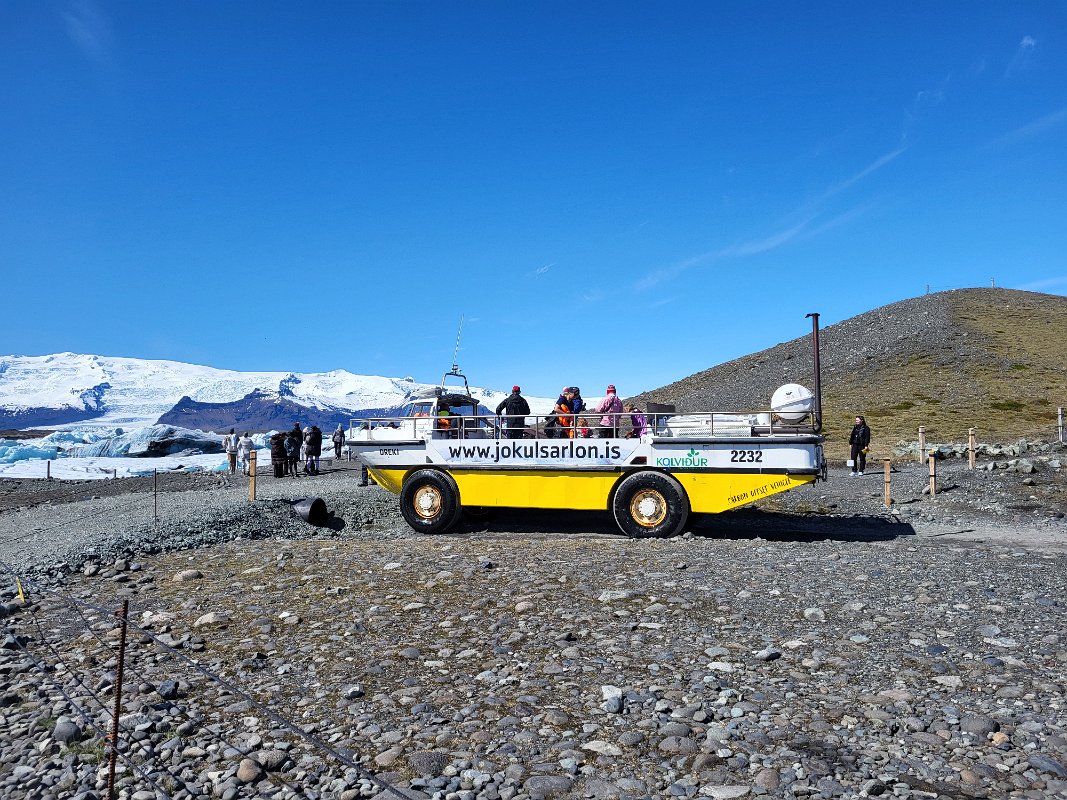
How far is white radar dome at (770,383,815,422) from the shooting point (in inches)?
440

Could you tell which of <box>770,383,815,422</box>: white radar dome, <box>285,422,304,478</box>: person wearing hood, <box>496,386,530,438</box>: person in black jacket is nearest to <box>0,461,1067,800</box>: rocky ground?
<box>770,383,815,422</box>: white radar dome

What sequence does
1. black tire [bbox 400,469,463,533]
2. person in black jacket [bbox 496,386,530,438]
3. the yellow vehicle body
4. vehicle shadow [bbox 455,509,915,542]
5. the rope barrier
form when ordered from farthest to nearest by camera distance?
black tire [bbox 400,469,463,533] < person in black jacket [bbox 496,386,530,438] < vehicle shadow [bbox 455,509,915,542] < the yellow vehicle body < the rope barrier

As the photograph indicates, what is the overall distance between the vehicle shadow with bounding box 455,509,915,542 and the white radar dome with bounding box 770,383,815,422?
6.68 ft

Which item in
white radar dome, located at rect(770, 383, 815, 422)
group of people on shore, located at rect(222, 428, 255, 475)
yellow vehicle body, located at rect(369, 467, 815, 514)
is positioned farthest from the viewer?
group of people on shore, located at rect(222, 428, 255, 475)

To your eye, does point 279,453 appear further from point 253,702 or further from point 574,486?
point 253,702

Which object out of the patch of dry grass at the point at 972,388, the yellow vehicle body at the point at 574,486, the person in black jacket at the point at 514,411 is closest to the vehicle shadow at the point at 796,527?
the yellow vehicle body at the point at 574,486

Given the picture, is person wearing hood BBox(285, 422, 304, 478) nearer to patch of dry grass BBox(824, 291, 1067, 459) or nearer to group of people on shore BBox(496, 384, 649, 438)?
group of people on shore BBox(496, 384, 649, 438)

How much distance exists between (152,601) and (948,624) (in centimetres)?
779

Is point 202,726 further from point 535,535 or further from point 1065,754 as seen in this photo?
point 535,535

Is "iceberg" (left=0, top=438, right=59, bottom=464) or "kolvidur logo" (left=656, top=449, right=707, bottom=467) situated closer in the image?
"kolvidur logo" (left=656, top=449, right=707, bottom=467)

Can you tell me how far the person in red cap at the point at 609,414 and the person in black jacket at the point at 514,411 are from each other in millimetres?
1353

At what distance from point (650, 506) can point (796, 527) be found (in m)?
3.37

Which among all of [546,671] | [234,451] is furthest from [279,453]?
[546,671]

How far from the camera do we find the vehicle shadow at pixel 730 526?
11.8 meters
